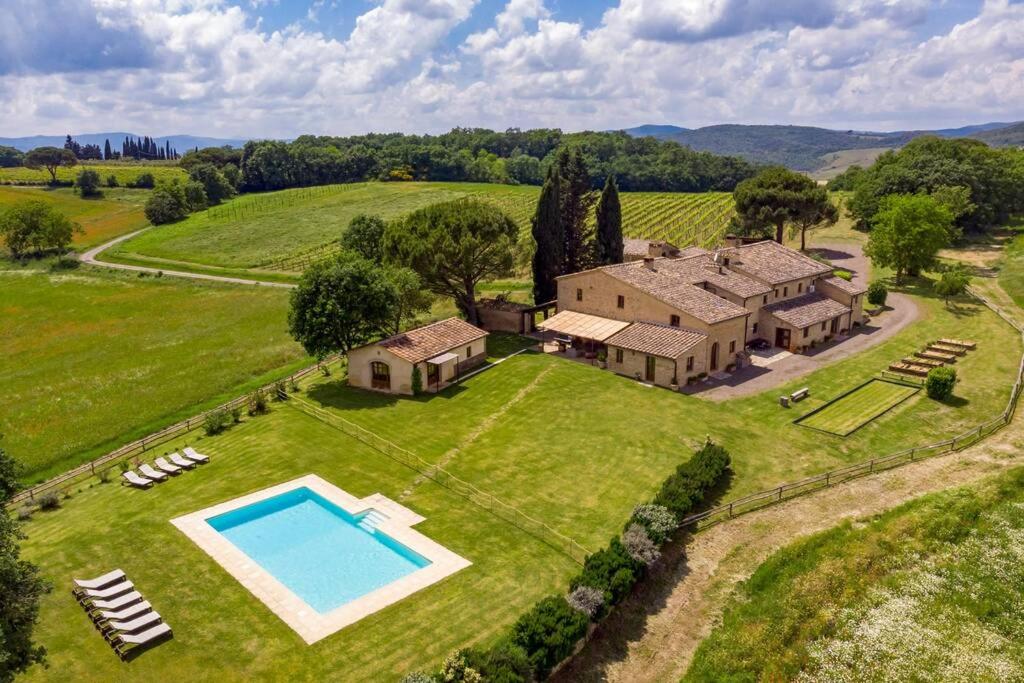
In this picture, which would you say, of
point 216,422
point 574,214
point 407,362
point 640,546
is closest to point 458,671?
point 640,546

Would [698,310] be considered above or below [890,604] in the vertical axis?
above

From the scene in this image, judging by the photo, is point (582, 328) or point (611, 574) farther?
point (582, 328)

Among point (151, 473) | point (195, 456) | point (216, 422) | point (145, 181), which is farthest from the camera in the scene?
point (145, 181)

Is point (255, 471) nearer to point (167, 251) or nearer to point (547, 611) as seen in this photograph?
point (547, 611)

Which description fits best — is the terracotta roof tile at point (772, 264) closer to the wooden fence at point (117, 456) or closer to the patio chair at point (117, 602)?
the wooden fence at point (117, 456)

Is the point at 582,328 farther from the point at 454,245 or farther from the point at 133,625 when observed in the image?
the point at 133,625

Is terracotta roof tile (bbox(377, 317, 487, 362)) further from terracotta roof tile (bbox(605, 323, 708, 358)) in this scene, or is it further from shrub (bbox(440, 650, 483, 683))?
shrub (bbox(440, 650, 483, 683))

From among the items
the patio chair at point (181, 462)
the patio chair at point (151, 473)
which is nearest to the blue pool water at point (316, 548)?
the patio chair at point (151, 473)

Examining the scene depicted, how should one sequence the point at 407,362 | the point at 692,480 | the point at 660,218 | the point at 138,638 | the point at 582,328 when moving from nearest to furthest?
the point at 138,638, the point at 692,480, the point at 407,362, the point at 582,328, the point at 660,218

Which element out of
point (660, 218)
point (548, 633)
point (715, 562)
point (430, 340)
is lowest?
point (715, 562)
